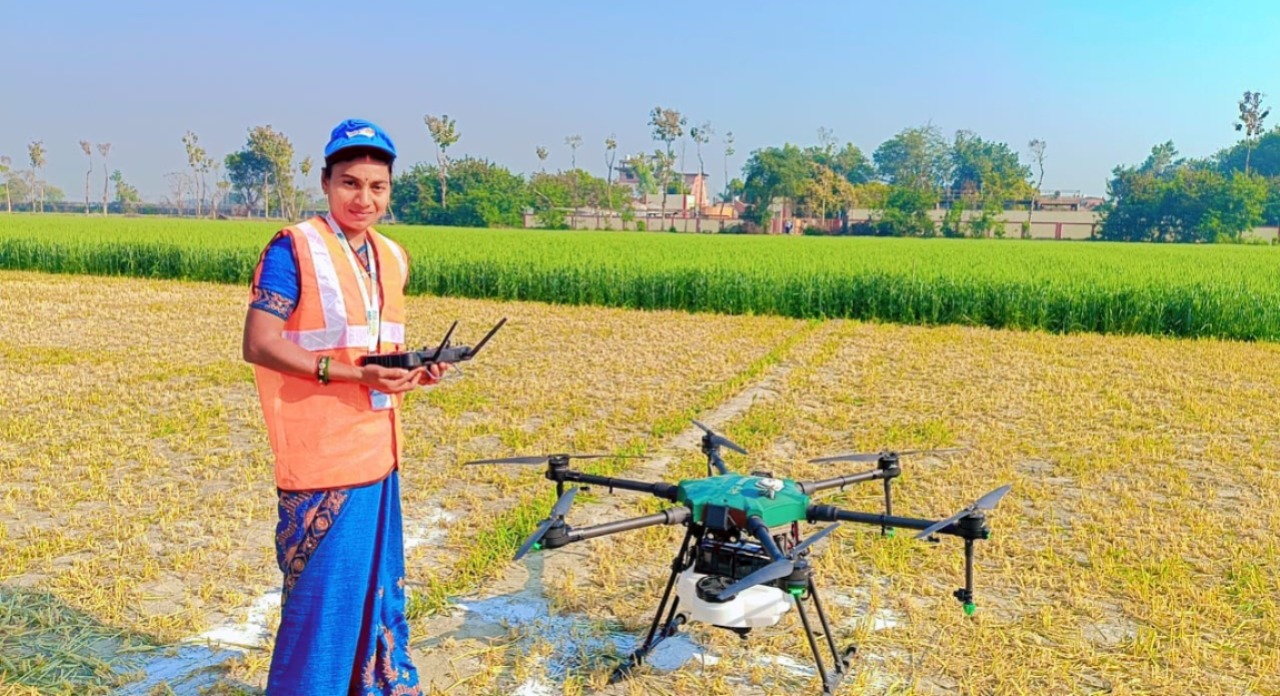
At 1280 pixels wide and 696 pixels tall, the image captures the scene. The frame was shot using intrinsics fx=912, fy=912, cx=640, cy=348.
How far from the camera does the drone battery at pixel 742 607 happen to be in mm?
2506

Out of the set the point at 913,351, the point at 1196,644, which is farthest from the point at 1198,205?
the point at 1196,644

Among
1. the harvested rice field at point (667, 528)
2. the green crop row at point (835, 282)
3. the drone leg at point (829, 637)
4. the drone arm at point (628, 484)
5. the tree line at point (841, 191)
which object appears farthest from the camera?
the tree line at point (841, 191)

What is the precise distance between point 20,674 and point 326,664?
1.41 meters

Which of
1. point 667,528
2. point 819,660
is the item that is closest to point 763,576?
point 819,660

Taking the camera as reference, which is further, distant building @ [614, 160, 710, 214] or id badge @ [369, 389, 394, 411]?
distant building @ [614, 160, 710, 214]

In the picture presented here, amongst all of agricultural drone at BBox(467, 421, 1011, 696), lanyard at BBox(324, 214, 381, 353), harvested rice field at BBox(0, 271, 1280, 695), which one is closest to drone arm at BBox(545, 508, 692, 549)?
agricultural drone at BBox(467, 421, 1011, 696)

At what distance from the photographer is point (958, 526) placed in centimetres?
231

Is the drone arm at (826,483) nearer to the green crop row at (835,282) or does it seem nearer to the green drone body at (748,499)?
the green drone body at (748,499)

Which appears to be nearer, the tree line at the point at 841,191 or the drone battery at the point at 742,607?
the drone battery at the point at 742,607

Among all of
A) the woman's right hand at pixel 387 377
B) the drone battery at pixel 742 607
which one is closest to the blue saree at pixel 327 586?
the woman's right hand at pixel 387 377

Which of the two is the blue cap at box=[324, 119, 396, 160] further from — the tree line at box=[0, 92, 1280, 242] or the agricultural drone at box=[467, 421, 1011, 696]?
the tree line at box=[0, 92, 1280, 242]

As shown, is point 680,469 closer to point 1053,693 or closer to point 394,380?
point 1053,693

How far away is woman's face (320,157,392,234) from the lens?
2391mm

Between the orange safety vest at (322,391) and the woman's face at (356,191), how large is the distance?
64mm
